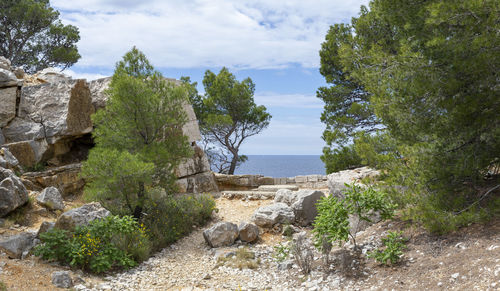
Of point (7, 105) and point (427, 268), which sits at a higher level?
point (7, 105)

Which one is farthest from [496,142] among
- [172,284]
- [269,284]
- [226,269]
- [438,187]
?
[172,284]

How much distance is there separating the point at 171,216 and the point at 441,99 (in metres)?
6.84

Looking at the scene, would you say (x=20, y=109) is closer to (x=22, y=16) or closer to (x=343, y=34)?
(x=22, y=16)

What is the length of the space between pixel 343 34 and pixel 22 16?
16.2 m

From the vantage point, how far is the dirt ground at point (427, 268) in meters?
4.75

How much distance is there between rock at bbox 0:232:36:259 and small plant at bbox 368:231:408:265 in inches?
234

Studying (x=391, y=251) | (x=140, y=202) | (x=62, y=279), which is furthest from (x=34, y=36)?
(x=391, y=251)

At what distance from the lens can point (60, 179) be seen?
11.6 meters

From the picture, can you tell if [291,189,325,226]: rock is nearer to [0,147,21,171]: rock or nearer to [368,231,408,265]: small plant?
[368,231,408,265]: small plant

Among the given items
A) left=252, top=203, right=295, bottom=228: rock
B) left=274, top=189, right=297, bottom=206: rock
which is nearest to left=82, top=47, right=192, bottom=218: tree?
left=252, top=203, right=295, bottom=228: rock

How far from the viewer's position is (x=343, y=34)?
1501 centimetres

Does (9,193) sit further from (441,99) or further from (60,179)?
(441,99)

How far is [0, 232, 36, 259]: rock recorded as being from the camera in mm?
6430

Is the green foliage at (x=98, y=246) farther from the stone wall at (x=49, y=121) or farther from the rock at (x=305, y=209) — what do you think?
the stone wall at (x=49, y=121)
